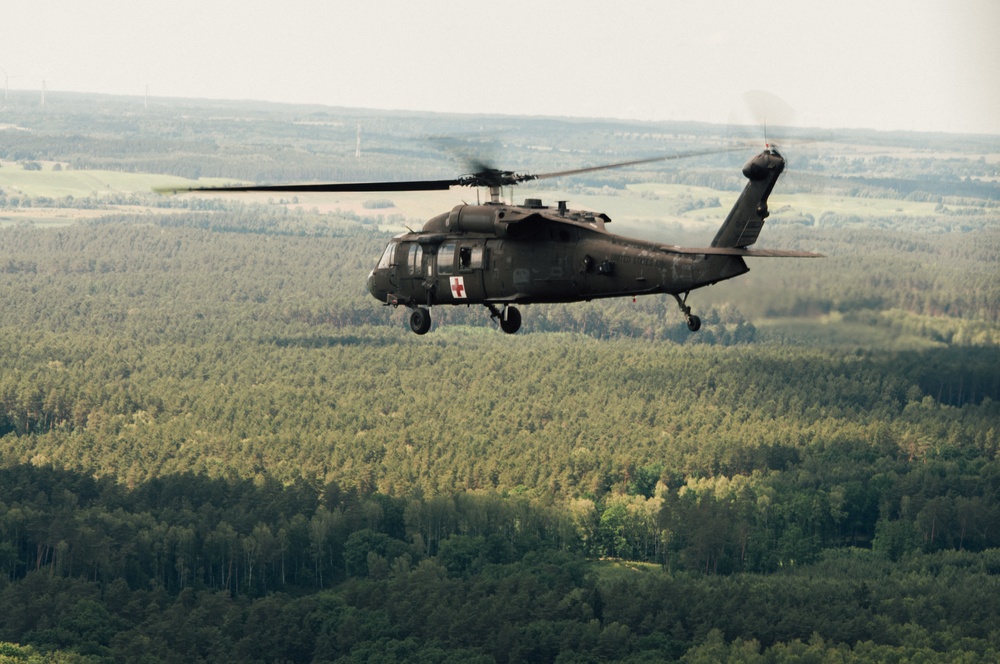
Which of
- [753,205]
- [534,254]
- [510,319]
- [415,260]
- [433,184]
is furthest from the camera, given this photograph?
[415,260]

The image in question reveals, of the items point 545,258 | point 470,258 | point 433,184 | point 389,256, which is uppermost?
point 433,184

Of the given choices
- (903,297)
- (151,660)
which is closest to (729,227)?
(903,297)

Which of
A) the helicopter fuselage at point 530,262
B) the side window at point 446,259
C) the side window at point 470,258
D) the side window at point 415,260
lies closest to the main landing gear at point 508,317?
the helicopter fuselage at point 530,262

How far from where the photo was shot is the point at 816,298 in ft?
322

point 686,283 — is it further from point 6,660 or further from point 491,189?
point 6,660

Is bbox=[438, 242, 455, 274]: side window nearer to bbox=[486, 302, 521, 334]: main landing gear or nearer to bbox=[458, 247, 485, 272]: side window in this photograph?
bbox=[458, 247, 485, 272]: side window

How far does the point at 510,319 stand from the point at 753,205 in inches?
576

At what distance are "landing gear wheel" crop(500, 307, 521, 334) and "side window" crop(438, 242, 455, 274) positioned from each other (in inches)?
133

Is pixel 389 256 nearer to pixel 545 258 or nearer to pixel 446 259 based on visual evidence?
pixel 446 259

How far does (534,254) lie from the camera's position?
8400cm

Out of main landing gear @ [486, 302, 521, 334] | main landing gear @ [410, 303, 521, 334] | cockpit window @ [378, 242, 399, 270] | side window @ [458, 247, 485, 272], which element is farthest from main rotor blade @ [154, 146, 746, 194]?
main landing gear @ [410, 303, 521, 334]

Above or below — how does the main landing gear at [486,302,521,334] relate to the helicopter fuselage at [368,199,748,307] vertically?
below

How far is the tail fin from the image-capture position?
79438 mm

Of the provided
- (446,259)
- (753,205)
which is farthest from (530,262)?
(753,205)
